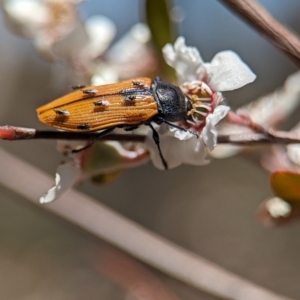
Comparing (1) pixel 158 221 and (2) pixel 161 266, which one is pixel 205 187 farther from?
(2) pixel 161 266

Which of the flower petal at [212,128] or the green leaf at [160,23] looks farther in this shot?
the green leaf at [160,23]

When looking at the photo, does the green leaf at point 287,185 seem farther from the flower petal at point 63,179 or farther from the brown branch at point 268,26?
the flower petal at point 63,179

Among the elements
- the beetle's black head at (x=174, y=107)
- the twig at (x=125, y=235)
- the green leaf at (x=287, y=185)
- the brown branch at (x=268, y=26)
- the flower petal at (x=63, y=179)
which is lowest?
the twig at (x=125, y=235)

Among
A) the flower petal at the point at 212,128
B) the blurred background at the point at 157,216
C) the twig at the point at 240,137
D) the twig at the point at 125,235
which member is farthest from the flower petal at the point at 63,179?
the blurred background at the point at 157,216

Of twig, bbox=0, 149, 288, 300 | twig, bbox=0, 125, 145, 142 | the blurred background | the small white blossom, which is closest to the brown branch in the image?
the small white blossom

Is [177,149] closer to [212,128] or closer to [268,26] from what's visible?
[212,128]

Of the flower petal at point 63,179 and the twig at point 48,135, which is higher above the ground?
the twig at point 48,135

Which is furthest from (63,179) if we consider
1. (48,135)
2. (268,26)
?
(268,26)

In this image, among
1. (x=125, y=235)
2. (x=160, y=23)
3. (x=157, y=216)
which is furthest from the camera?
(x=157, y=216)
